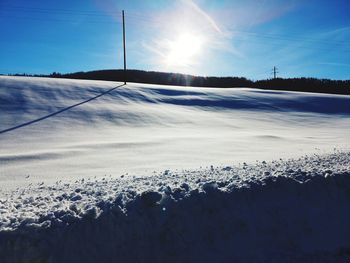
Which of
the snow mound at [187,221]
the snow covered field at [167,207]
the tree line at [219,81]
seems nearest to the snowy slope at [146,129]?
the snow covered field at [167,207]

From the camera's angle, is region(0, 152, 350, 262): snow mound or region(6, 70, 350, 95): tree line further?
region(6, 70, 350, 95): tree line

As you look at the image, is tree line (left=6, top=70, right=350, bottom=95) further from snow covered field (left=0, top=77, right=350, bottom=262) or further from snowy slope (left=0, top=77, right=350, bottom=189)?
snow covered field (left=0, top=77, right=350, bottom=262)

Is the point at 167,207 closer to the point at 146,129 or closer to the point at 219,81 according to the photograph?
the point at 146,129

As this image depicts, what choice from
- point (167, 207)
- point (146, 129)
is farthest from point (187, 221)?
point (146, 129)

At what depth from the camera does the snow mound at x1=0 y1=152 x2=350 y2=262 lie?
2891 millimetres

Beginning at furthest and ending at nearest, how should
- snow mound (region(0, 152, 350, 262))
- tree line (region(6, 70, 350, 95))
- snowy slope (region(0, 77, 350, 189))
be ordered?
tree line (region(6, 70, 350, 95))
snowy slope (region(0, 77, 350, 189))
snow mound (region(0, 152, 350, 262))

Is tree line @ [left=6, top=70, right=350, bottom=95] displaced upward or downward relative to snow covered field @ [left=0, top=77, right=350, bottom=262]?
upward

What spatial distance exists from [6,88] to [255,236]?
57.6 feet

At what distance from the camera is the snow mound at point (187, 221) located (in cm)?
289

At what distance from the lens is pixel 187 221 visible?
3.36 metres

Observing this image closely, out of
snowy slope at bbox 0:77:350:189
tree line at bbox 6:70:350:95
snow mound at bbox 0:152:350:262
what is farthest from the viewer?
tree line at bbox 6:70:350:95

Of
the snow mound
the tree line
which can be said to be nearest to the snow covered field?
the snow mound

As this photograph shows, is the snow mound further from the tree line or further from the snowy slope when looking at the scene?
the tree line

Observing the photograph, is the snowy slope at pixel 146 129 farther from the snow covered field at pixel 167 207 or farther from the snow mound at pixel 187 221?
the snow mound at pixel 187 221
